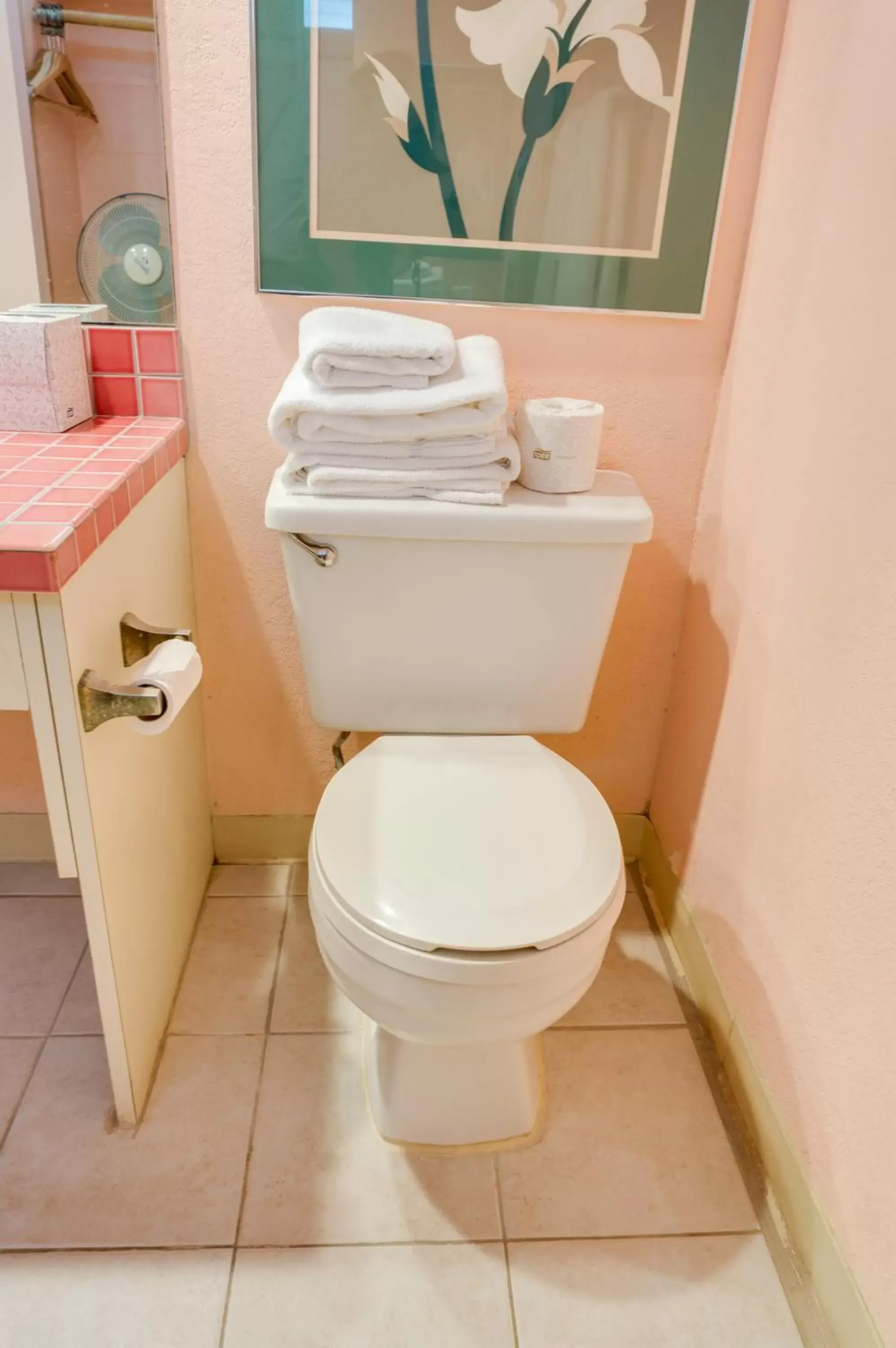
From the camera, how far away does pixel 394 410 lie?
985 millimetres

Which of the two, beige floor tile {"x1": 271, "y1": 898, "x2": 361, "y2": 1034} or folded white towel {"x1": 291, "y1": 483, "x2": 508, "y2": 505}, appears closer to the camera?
folded white towel {"x1": 291, "y1": 483, "x2": 508, "y2": 505}

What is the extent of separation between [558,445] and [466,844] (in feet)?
1.68

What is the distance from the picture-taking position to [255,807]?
153 centimetres

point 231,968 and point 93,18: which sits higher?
point 93,18

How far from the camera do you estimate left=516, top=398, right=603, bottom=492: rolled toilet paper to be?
109cm

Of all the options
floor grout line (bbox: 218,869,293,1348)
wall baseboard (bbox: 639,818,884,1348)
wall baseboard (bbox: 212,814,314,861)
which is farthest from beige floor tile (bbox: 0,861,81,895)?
wall baseboard (bbox: 639,818,884,1348)

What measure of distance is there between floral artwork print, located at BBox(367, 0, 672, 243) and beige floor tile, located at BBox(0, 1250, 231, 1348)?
1.32 m

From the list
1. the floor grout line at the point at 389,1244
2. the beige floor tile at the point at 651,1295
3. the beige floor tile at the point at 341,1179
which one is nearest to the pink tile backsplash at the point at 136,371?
the beige floor tile at the point at 341,1179

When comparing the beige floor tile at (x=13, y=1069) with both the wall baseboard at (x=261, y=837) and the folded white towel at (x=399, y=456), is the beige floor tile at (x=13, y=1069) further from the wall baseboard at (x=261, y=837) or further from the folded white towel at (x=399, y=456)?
the folded white towel at (x=399, y=456)

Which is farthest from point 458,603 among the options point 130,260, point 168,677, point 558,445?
point 130,260

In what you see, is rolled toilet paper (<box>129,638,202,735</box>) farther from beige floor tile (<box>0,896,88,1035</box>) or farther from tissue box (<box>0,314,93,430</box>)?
beige floor tile (<box>0,896,88,1035</box>)

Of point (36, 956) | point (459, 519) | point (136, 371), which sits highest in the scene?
point (136, 371)

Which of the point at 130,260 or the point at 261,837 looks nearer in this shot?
the point at 130,260

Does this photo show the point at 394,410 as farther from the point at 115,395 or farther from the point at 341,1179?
the point at 341,1179
